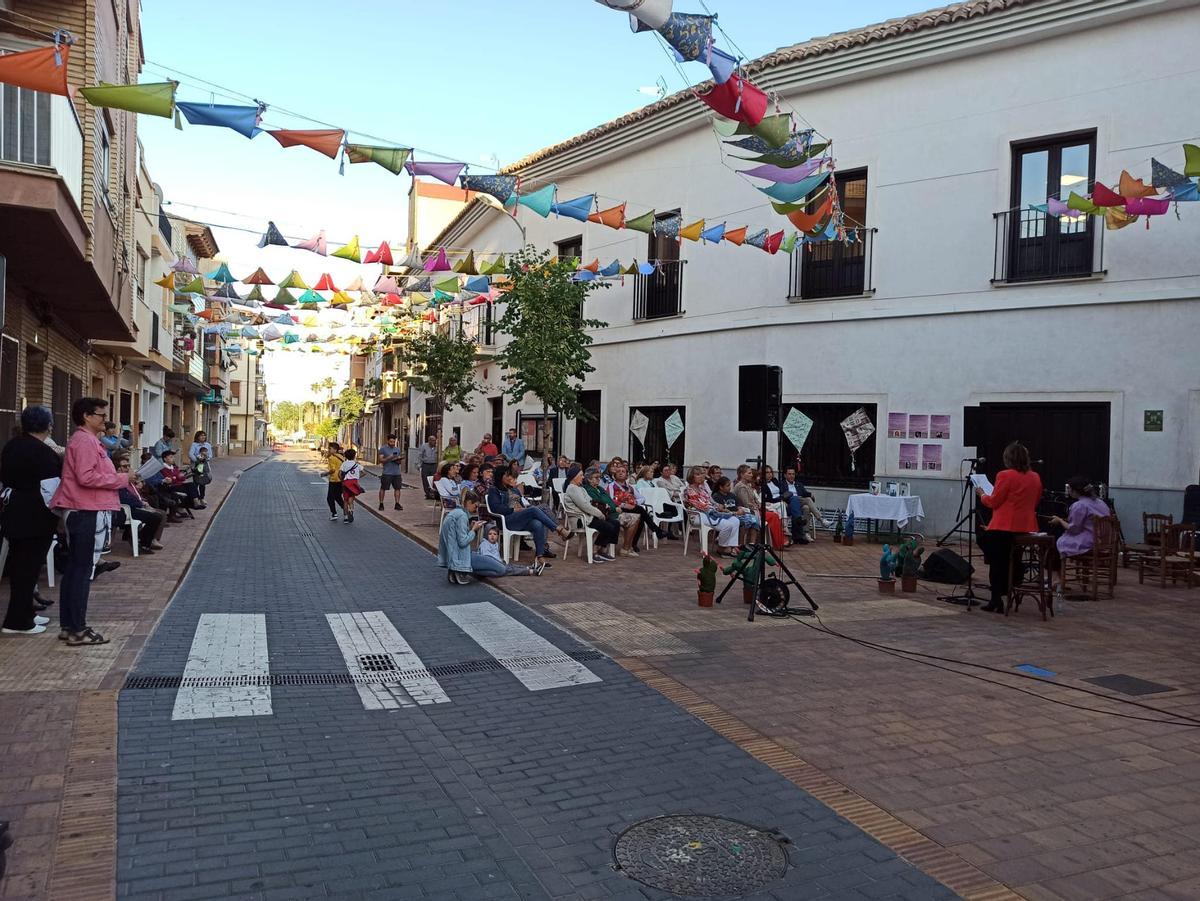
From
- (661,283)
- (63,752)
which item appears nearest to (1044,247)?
(661,283)

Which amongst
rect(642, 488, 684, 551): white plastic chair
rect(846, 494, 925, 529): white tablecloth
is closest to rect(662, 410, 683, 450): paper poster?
rect(642, 488, 684, 551): white plastic chair

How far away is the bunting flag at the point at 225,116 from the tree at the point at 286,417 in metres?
172

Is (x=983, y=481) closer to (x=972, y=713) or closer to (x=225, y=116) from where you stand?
(x=972, y=713)

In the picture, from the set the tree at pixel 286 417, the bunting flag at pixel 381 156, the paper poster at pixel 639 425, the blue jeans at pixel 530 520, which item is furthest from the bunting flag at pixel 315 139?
the tree at pixel 286 417

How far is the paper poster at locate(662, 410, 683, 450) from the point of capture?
19.0m

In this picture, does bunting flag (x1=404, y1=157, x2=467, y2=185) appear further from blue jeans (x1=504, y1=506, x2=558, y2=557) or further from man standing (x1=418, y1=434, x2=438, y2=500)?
man standing (x1=418, y1=434, x2=438, y2=500)

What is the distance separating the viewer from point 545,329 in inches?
682

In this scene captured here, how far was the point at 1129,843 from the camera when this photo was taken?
151 inches

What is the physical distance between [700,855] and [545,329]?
14.3 meters

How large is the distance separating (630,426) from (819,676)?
14286mm

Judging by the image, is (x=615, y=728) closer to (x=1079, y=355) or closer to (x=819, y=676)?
(x=819, y=676)

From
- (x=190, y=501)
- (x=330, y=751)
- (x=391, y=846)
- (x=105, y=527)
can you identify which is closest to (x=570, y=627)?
(x=330, y=751)

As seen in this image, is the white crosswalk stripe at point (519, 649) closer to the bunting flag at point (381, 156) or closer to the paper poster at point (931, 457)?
the bunting flag at point (381, 156)

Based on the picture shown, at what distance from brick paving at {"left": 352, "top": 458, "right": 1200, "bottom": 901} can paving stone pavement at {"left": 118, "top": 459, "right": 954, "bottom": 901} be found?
0.41 metres
